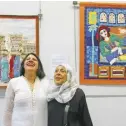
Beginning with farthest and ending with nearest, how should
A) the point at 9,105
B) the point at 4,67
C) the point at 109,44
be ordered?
the point at 109,44 < the point at 4,67 < the point at 9,105

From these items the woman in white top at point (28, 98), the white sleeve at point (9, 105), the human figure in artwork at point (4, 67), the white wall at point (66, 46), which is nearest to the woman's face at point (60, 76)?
the woman in white top at point (28, 98)

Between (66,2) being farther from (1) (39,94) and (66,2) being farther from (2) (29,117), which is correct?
(2) (29,117)

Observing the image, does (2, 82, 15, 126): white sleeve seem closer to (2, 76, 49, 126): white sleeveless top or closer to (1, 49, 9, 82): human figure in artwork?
(2, 76, 49, 126): white sleeveless top

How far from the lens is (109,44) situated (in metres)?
3.09

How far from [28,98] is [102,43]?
1.17 metres

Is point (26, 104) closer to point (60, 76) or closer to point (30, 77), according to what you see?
point (30, 77)

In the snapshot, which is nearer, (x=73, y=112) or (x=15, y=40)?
(x=73, y=112)

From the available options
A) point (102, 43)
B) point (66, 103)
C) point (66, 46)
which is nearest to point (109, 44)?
point (102, 43)

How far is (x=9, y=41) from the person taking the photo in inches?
118

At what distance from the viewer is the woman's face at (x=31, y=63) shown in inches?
95.1

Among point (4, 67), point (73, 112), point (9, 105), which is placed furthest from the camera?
point (4, 67)

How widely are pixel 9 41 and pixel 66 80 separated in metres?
0.93

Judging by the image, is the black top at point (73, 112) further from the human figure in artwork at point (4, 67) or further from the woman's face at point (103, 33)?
the woman's face at point (103, 33)

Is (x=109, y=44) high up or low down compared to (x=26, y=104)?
up
